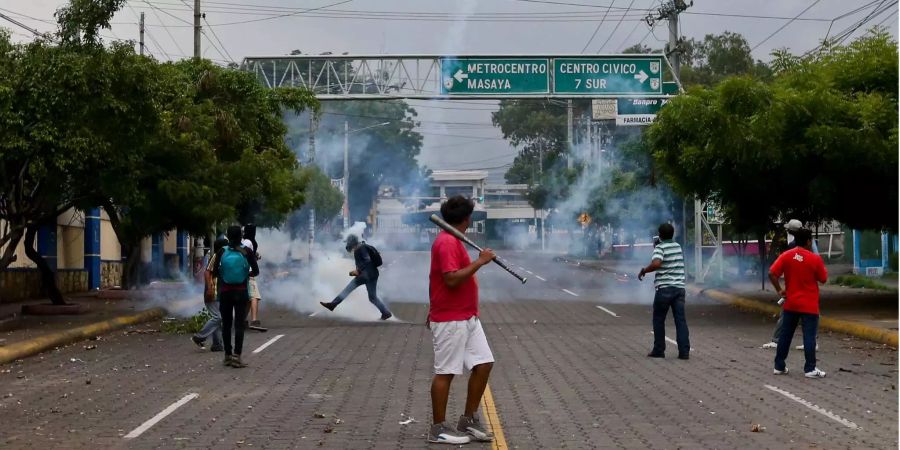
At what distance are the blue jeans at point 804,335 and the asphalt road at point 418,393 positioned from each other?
0.70 ft

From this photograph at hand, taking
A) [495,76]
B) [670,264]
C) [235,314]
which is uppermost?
[495,76]

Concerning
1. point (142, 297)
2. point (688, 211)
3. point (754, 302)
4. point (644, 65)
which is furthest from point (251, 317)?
point (688, 211)

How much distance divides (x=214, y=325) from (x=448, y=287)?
26.6 feet

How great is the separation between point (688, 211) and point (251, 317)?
2155 cm

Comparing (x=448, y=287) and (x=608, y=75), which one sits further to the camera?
(x=608, y=75)

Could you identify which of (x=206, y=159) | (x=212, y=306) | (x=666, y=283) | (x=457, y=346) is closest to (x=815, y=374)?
(x=666, y=283)

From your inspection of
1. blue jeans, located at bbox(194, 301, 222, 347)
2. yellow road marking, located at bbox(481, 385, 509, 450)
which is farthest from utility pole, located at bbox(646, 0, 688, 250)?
yellow road marking, located at bbox(481, 385, 509, 450)

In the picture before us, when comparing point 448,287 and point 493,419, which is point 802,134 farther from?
point 448,287

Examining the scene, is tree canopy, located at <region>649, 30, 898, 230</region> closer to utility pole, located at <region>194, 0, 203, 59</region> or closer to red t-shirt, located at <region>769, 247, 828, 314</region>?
red t-shirt, located at <region>769, 247, 828, 314</region>

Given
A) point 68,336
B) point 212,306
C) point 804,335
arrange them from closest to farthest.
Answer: point 804,335 → point 212,306 → point 68,336

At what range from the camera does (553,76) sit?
32188 millimetres

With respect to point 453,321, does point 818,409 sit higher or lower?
lower

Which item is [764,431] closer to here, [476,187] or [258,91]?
[258,91]

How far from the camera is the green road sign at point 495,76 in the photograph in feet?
104
